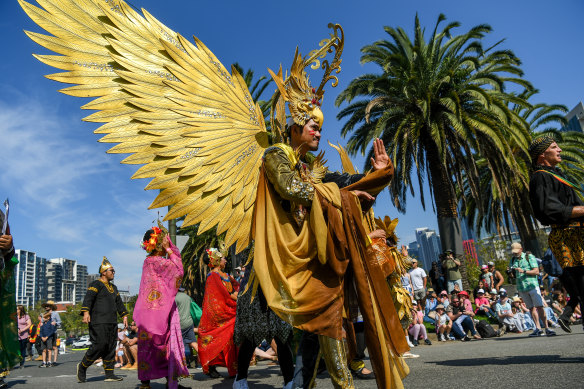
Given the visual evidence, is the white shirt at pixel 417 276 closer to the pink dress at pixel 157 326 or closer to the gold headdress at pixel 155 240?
the pink dress at pixel 157 326

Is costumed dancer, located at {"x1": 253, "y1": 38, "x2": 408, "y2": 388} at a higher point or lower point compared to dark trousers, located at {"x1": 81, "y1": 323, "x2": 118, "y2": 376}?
higher

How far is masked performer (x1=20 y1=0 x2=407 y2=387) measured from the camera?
2.66 metres

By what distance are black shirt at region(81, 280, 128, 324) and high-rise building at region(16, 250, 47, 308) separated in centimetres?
15951

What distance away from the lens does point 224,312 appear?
619 centimetres

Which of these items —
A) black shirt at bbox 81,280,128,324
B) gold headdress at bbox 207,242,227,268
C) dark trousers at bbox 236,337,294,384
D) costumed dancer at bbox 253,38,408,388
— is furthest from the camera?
black shirt at bbox 81,280,128,324

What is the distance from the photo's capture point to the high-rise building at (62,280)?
15912 centimetres

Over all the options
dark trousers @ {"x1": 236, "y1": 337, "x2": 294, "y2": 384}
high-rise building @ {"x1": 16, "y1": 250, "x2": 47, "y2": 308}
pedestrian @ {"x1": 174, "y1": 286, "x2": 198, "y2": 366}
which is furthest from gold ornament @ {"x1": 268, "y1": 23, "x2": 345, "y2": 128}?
high-rise building @ {"x1": 16, "y1": 250, "x2": 47, "y2": 308}

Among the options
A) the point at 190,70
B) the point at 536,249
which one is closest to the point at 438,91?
the point at 536,249

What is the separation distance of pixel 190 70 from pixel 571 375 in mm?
4062

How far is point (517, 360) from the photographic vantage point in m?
4.77

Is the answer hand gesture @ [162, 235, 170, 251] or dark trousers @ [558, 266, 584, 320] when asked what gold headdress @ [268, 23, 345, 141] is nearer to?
hand gesture @ [162, 235, 170, 251]

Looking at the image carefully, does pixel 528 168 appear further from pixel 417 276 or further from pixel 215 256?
pixel 215 256

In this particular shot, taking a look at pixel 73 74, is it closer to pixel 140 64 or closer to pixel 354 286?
pixel 140 64

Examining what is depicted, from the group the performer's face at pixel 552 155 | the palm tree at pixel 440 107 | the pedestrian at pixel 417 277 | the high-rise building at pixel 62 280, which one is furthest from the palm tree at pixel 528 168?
the high-rise building at pixel 62 280
